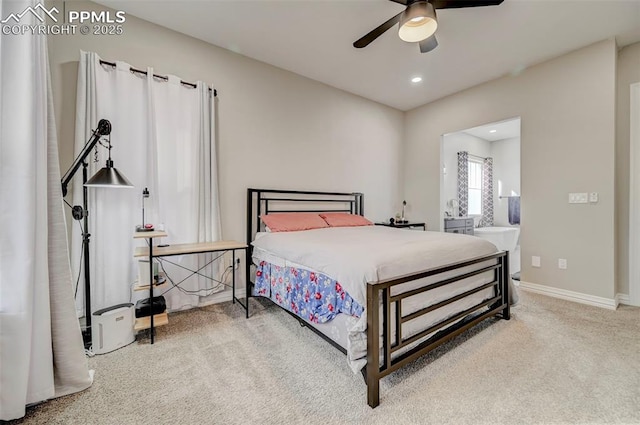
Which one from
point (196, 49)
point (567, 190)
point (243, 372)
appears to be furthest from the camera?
point (567, 190)

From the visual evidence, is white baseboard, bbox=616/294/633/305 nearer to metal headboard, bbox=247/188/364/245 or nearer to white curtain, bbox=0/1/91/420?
metal headboard, bbox=247/188/364/245

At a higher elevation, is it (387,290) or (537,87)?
(537,87)

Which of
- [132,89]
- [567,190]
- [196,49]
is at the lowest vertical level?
[567,190]

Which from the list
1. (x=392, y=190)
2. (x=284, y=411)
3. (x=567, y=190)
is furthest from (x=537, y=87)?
(x=284, y=411)

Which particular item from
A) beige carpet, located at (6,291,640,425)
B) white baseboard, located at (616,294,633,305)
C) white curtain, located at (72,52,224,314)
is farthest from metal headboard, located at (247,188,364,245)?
white baseboard, located at (616,294,633,305)

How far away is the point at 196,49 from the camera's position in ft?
9.51

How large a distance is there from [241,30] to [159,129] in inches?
51.9

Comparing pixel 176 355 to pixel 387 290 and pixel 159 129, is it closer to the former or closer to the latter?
pixel 387 290

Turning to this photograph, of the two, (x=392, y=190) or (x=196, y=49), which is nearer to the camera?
(x=196, y=49)

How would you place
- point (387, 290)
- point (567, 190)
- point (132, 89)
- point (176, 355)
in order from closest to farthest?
point (387, 290) → point (176, 355) → point (132, 89) → point (567, 190)

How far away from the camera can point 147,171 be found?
2521 millimetres

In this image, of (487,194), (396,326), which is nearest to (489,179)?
(487,194)

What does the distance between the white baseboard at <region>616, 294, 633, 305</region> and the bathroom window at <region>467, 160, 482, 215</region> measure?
3157 mm

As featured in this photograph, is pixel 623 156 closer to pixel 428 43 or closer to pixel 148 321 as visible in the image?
pixel 428 43
